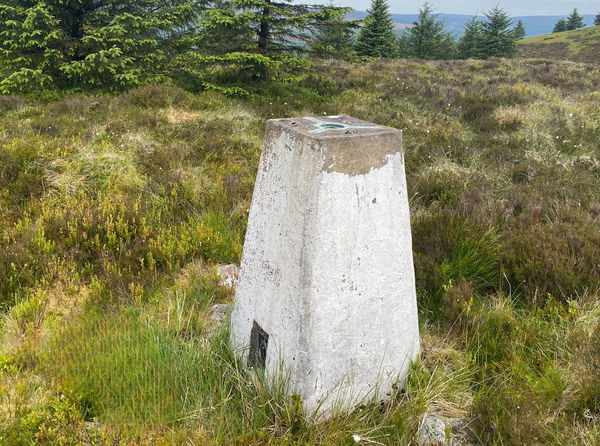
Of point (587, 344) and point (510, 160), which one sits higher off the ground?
point (510, 160)

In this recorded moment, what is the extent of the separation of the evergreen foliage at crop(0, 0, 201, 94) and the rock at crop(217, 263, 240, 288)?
309 inches

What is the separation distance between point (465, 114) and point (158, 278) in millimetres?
9190

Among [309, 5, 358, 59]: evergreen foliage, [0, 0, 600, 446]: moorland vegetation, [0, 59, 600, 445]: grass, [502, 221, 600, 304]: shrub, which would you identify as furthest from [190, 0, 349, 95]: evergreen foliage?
[502, 221, 600, 304]: shrub

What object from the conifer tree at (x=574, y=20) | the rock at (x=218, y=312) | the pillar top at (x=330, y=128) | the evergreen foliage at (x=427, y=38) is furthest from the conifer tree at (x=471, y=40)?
the rock at (x=218, y=312)

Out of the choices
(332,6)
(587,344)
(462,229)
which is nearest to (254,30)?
(332,6)

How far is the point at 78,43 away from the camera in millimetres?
9844

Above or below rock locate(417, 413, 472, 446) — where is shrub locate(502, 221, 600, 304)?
above

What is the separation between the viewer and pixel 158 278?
3762 millimetres

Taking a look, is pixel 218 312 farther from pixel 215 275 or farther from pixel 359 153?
pixel 359 153

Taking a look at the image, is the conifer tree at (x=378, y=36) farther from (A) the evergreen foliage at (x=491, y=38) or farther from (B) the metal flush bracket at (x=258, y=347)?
(B) the metal flush bracket at (x=258, y=347)

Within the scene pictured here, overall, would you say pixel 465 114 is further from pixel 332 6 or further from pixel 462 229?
pixel 462 229

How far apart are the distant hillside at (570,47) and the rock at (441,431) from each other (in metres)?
41.7

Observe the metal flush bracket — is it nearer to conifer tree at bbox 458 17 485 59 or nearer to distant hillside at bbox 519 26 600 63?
conifer tree at bbox 458 17 485 59

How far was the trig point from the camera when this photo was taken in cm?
210
